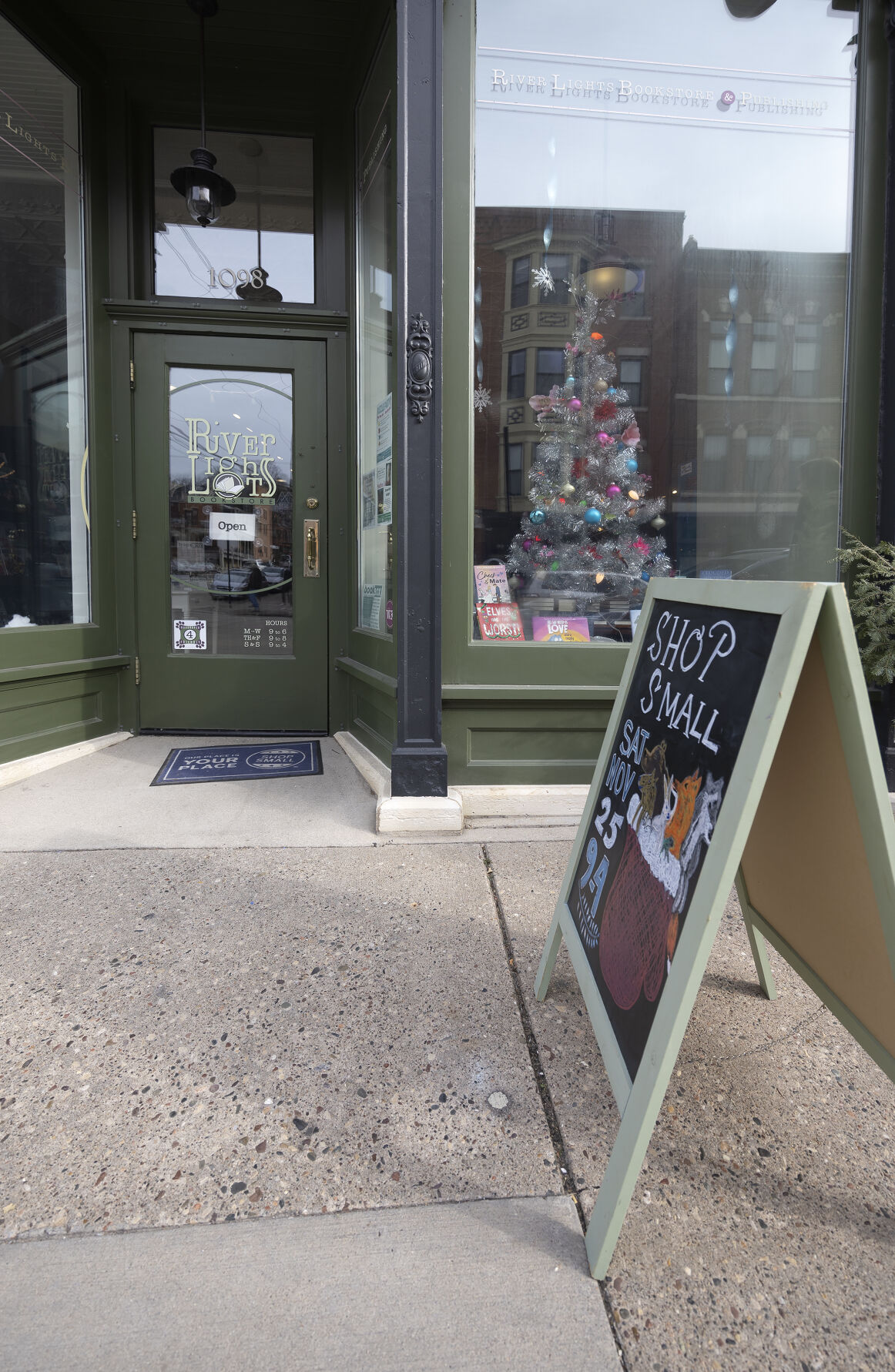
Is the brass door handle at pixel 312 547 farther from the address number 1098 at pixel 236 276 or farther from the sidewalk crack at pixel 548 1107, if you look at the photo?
the sidewalk crack at pixel 548 1107

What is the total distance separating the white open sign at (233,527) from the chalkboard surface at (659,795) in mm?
3551

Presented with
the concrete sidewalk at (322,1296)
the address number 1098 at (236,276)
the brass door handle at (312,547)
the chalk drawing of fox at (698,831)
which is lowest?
the concrete sidewalk at (322,1296)

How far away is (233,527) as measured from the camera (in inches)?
192

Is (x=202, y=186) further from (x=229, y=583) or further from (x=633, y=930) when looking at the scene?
(x=633, y=930)

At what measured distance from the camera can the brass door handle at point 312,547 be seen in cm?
491

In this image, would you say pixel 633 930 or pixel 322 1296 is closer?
pixel 322 1296

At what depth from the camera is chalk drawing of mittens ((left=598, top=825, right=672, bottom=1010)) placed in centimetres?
142

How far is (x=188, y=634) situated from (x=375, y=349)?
214cm

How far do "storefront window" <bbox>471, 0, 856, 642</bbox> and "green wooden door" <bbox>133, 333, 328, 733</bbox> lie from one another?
5.40 feet

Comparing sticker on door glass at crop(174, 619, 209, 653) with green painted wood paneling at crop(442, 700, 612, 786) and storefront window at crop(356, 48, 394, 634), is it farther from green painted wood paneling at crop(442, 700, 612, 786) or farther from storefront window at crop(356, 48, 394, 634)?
green painted wood paneling at crop(442, 700, 612, 786)

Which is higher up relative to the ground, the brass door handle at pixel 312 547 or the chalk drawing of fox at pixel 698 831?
the brass door handle at pixel 312 547

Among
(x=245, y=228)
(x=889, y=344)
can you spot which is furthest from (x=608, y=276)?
(x=245, y=228)

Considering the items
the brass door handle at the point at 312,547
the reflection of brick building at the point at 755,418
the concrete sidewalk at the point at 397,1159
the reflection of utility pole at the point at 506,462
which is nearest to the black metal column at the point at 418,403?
the reflection of utility pole at the point at 506,462

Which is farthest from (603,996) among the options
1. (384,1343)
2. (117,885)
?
(117,885)
